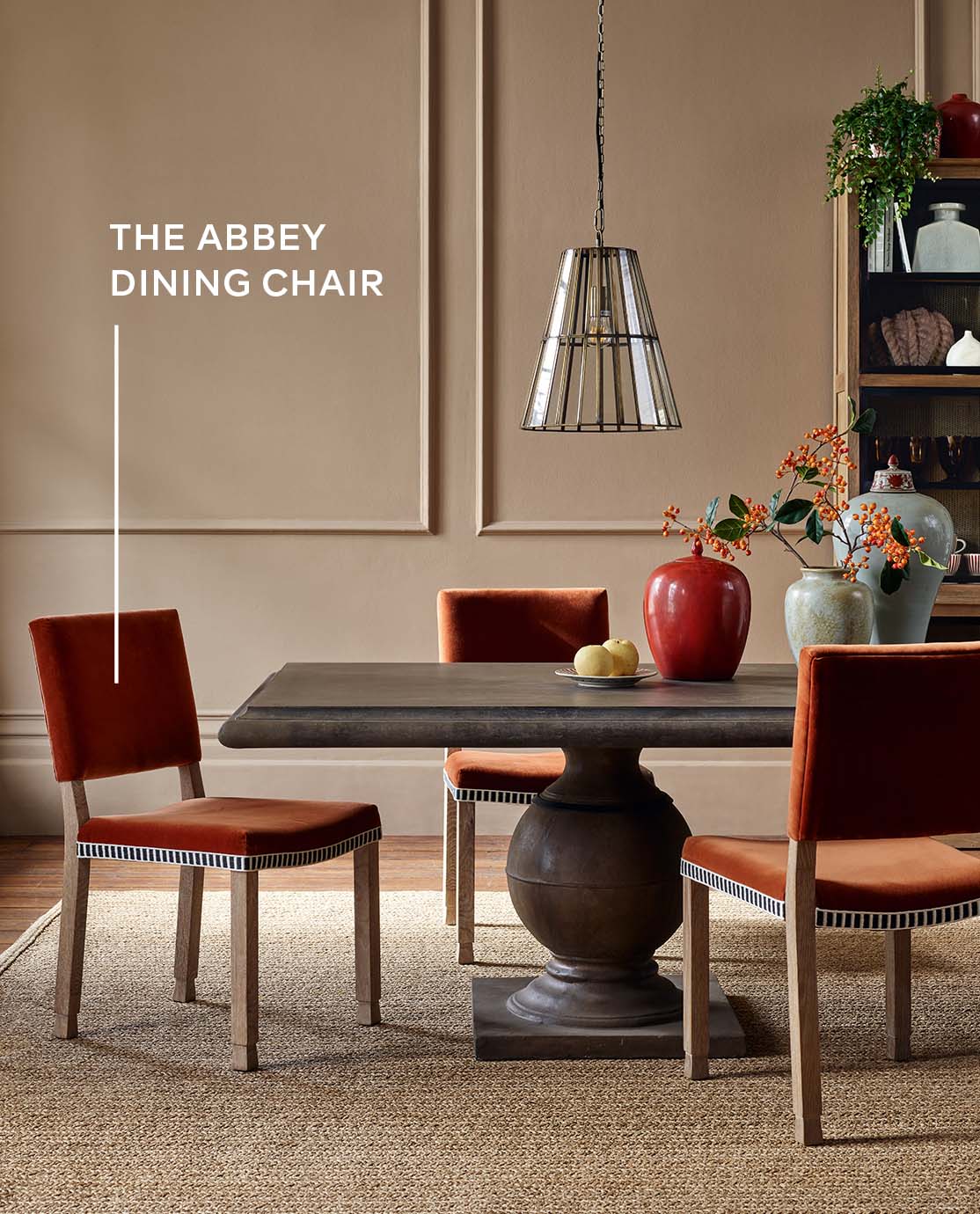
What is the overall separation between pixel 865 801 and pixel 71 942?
1497mm

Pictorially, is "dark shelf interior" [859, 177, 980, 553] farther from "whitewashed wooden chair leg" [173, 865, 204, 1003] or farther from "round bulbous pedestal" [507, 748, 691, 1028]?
"whitewashed wooden chair leg" [173, 865, 204, 1003]

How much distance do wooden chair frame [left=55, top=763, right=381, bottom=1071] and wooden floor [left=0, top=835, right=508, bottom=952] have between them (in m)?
0.83

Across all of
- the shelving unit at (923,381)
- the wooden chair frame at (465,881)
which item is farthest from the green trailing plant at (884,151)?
the wooden chair frame at (465,881)

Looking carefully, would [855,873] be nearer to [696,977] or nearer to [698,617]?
[696,977]

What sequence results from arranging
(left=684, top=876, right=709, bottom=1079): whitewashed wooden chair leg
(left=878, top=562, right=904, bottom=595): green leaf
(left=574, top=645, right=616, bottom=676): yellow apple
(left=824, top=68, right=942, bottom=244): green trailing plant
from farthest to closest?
(left=824, top=68, right=942, bottom=244): green trailing plant
(left=878, top=562, right=904, bottom=595): green leaf
(left=574, top=645, right=616, bottom=676): yellow apple
(left=684, top=876, right=709, bottom=1079): whitewashed wooden chair leg

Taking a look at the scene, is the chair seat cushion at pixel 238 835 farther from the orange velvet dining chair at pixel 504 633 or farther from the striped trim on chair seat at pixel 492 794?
the orange velvet dining chair at pixel 504 633

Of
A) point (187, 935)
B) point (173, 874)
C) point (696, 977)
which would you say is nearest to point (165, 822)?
point (187, 935)

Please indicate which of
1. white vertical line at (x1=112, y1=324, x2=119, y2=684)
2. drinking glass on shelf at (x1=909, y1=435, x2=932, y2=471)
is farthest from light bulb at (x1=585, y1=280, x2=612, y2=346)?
white vertical line at (x1=112, y1=324, x2=119, y2=684)

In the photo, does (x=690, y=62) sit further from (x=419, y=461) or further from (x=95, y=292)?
(x=95, y=292)

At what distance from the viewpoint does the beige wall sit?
4367 mm

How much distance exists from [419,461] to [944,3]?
2.25 meters

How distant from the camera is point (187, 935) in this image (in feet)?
9.14

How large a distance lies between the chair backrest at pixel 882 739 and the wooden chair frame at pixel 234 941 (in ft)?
3.14

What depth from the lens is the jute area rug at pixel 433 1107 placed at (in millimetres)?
1956
